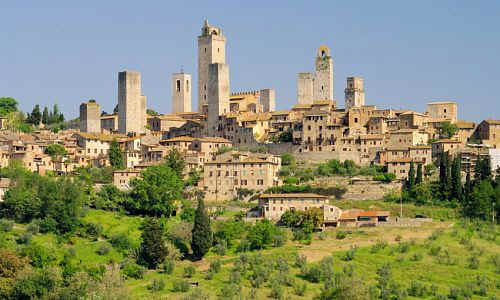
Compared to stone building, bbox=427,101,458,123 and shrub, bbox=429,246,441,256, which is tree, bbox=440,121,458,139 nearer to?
stone building, bbox=427,101,458,123

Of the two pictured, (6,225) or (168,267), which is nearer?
(168,267)

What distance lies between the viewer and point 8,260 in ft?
205

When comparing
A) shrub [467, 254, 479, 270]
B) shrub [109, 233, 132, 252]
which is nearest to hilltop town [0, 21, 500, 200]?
shrub [109, 233, 132, 252]

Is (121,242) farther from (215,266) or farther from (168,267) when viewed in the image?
(215,266)

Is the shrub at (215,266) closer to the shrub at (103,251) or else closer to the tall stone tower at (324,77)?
the shrub at (103,251)

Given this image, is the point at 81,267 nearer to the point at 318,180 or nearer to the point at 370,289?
the point at 370,289

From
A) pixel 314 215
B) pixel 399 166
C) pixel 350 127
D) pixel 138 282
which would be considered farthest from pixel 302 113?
pixel 138 282

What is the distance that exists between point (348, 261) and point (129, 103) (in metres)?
34.9

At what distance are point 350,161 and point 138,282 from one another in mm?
22339

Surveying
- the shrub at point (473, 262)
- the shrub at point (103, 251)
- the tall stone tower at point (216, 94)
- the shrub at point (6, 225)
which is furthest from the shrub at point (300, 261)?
the tall stone tower at point (216, 94)

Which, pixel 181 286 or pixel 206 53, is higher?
pixel 206 53

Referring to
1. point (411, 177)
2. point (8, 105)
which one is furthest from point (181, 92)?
point (411, 177)

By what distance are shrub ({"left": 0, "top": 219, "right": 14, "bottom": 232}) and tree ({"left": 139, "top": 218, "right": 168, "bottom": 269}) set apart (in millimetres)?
8902

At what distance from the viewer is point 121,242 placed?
70500mm
